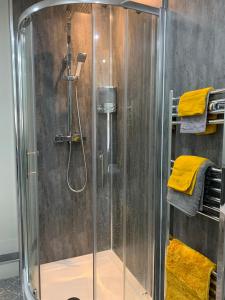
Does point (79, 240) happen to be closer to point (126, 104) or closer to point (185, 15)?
point (126, 104)

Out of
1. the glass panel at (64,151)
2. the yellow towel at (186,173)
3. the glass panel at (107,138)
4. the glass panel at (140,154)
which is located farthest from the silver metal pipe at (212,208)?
the glass panel at (64,151)

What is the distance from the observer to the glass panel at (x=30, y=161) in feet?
6.38

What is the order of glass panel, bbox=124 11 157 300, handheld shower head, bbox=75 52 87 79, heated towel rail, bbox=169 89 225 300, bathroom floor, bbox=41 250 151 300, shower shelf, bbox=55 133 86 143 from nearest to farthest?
heated towel rail, bbox=169 89 225 300
glass panel, bbox=124 11 157 300
bathroom floor, bbox=41 250 151 300
handheld shower head, bbox=75 52 87 79
shower shelf, bbox=55 133 86 143

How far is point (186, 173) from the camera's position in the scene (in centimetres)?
134

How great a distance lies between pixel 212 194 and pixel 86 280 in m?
1.37

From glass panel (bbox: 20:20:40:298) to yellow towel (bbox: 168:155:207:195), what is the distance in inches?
45.2

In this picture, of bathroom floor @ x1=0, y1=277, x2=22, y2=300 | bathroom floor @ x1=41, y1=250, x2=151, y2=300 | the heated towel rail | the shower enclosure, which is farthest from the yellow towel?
bathroom floor @ x1=0, y1=277, x2=22, y2=300

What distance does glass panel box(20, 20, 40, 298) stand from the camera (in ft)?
6.38

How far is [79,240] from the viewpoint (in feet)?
8.09

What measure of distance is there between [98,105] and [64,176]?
92 centimetres

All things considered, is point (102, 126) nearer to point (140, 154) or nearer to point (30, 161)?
point (140, 154)

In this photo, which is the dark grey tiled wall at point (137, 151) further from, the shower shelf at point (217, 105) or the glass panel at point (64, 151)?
the shower shelf at point (217, 105)

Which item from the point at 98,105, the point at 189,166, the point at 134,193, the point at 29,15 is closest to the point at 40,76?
the point at 29,15

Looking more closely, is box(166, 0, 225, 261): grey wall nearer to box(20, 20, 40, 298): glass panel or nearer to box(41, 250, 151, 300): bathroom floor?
box(41, 250, 151, 300): bathroom floor
